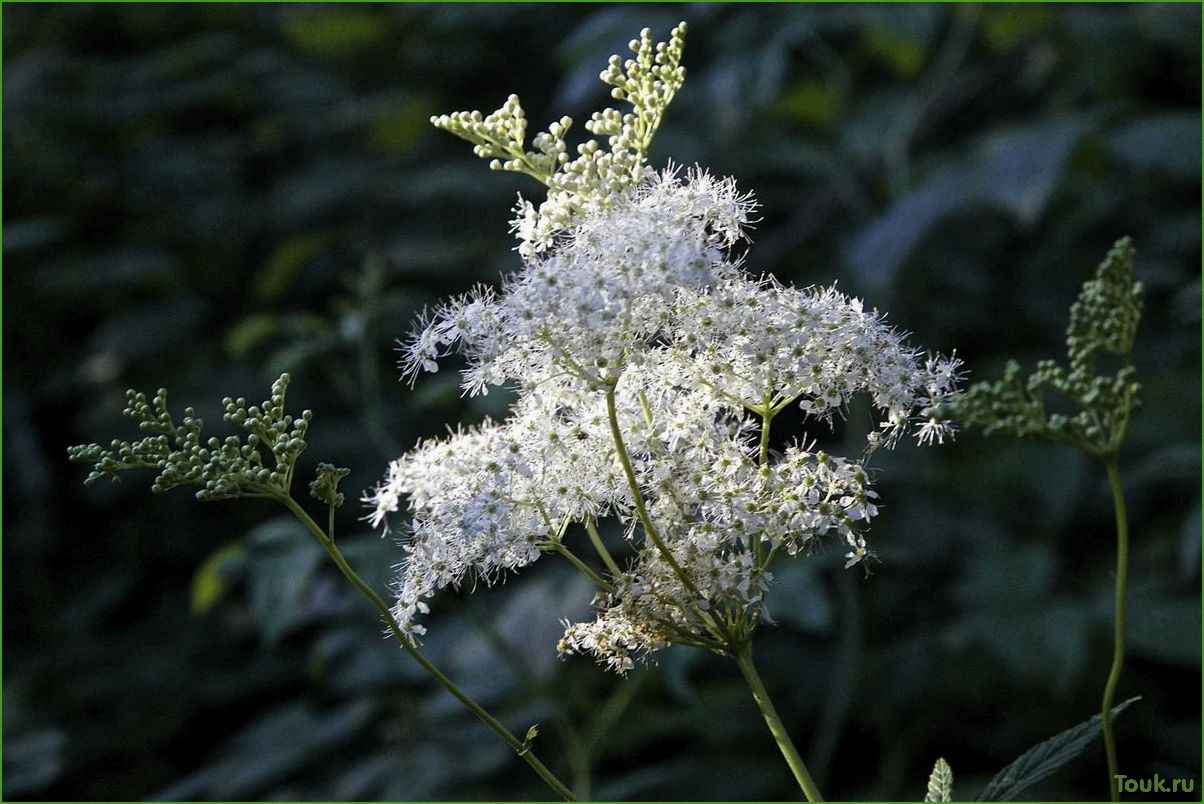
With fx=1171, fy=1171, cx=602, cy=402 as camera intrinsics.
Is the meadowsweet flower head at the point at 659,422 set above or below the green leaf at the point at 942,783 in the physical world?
above

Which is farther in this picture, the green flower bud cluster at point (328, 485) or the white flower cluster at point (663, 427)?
the green flower bud cluster at point (328, 485)

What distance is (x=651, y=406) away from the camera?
1.81 metres

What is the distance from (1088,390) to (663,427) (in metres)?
0.66

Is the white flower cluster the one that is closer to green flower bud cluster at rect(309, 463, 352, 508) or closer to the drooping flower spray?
the drooping flower spray

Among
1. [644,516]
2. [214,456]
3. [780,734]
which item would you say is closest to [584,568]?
[644,516]

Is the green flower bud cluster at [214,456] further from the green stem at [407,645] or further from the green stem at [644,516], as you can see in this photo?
the green stem at [644,516]

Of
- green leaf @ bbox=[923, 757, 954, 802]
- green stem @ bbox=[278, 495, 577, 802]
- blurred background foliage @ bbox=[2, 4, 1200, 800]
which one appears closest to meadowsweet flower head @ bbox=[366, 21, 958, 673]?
green stem @ bbox=[278, 495, 577, 802]

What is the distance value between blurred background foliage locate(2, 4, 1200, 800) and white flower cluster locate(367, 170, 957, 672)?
1504 millimetres

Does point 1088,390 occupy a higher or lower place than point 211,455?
higher

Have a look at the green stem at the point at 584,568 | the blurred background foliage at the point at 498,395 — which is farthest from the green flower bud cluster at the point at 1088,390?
the blurred background foliage at the point at 498,395

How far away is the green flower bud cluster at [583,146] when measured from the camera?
172 centimetres

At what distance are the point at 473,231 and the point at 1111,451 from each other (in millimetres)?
4878

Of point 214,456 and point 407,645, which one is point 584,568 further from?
point 214,456

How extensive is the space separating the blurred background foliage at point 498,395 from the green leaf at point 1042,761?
1.48 meters
